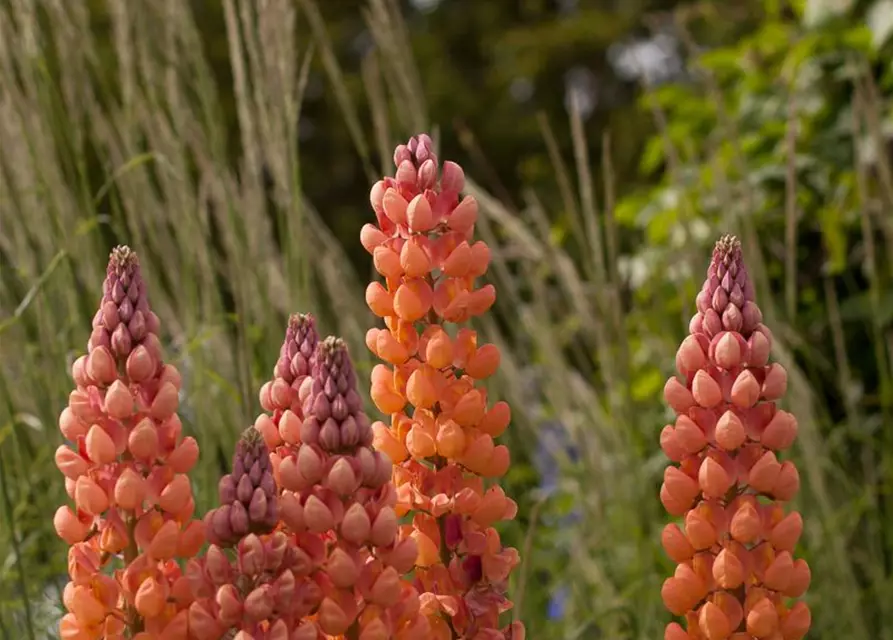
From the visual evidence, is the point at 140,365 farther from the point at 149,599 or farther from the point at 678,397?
the point at 678,397

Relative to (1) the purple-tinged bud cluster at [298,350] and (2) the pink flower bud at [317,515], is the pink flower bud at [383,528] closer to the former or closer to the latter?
(2) the pink flower bud at [317,515]

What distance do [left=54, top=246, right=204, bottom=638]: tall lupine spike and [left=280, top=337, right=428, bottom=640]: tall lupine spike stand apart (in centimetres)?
9

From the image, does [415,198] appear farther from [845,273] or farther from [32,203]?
[845,273]

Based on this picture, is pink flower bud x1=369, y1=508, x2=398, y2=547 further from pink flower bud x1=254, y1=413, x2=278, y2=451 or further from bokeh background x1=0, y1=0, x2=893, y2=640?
bokeh background x1=0, y1=0, x2=893, y2=640

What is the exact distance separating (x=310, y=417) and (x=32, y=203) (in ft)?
5.04

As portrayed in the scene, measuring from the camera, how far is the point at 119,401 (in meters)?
0.98

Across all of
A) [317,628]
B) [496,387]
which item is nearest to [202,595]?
[317,628]

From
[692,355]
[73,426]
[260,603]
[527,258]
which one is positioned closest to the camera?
[260,603]

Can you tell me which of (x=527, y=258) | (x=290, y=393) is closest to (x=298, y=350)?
(x=290, y=393)

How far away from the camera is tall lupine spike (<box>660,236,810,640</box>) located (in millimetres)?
1103

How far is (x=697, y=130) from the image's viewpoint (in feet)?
14.5

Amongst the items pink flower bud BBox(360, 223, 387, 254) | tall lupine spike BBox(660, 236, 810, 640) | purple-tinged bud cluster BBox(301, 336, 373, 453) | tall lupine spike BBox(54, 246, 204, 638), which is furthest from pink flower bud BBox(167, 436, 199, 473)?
tall lupine spike BBox(660, 236, 810, 640)

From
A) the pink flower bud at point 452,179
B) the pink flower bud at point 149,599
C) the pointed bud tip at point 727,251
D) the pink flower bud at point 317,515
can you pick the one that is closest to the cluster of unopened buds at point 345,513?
the pink flower bud at point 317,515

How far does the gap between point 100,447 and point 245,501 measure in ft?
0.38
